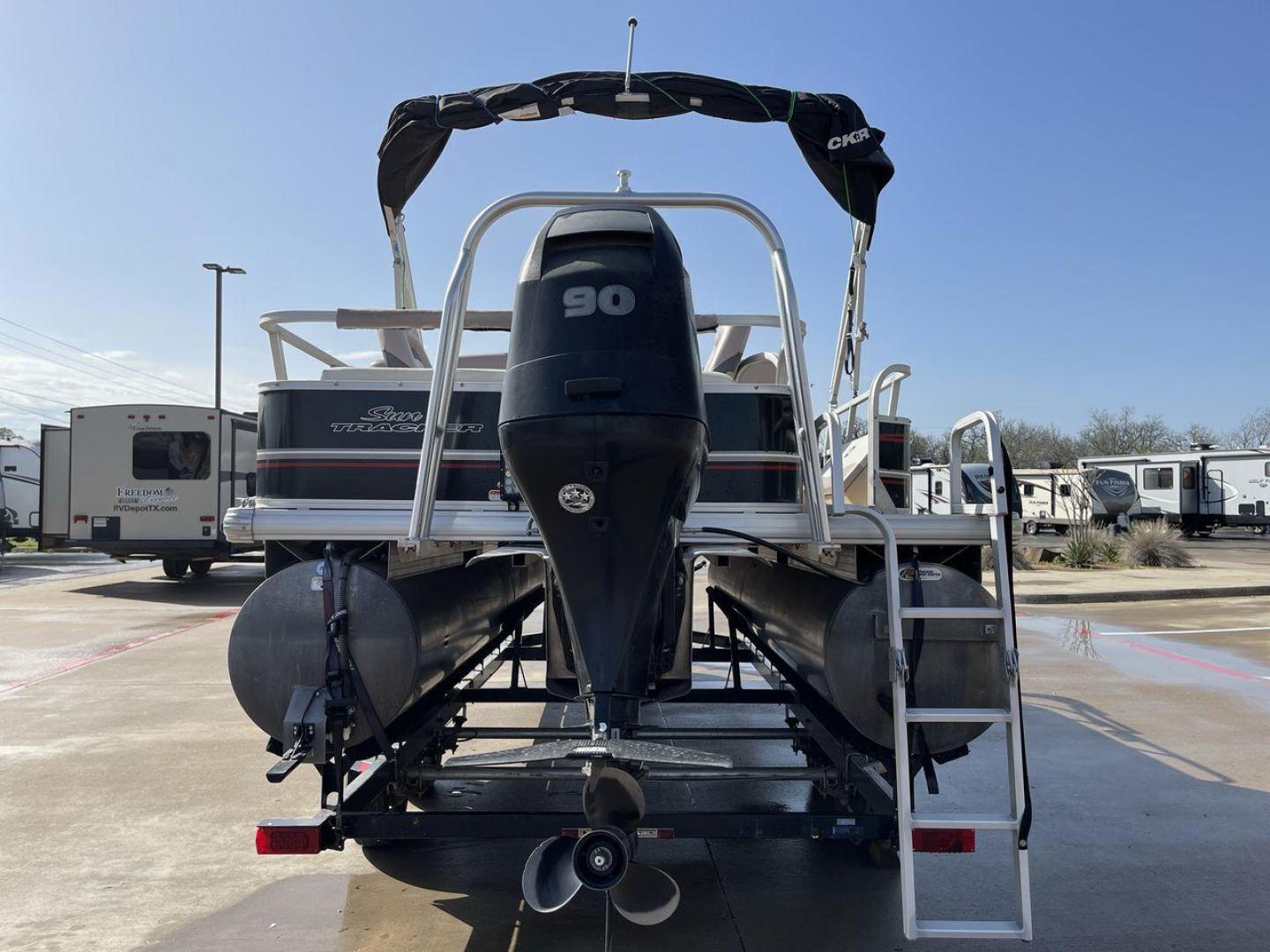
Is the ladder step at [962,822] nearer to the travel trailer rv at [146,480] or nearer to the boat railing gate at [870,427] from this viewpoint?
the boat railing gate at [870,427]

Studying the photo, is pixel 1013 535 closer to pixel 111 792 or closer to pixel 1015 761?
pixel 1015 761

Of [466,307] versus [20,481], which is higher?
[466,307]

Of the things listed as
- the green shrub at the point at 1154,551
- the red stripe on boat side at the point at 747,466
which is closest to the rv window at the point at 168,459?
the red stripe on boat side at the point at 747,466

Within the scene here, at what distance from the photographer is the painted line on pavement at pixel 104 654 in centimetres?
841

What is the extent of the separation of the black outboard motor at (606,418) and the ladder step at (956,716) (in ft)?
3.34

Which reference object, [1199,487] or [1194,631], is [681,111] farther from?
[1199,487]

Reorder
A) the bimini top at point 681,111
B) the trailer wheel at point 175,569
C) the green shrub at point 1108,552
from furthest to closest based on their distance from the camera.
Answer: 1. the green shrub at point 1108,552
2. the trailer wheel at point 175,569
3. the bimini top at point 681,111

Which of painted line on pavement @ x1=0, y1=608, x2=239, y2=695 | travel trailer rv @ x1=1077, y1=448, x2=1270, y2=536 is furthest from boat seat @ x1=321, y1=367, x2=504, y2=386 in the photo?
travel trailer rv @ x1=1077, y1=448, x2=1270, y2=536

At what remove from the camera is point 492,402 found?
12.7ft

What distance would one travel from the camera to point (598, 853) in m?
2.69

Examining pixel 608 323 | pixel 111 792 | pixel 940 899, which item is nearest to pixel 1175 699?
pixel 940 899

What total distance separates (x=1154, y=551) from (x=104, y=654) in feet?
63.9

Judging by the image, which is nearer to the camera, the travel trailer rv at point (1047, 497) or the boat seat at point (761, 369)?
the boat seat at point (761, 369)

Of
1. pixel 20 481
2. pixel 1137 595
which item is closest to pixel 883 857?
pixel 1137 595
